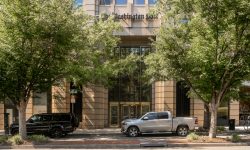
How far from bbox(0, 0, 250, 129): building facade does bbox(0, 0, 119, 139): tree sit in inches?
489

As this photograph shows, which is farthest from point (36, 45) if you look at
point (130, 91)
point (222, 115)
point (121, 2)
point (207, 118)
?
point (222, 115)

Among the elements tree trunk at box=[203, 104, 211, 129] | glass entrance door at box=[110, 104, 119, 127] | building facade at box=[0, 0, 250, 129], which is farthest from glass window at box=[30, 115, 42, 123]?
tree trunk at box=[203, 104, 211, 129]

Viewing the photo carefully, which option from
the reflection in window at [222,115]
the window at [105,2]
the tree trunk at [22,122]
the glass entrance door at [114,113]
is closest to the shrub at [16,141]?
the tree trunk at [22,122]

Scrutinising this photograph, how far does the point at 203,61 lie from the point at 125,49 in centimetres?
1783

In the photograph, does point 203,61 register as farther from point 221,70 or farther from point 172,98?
point 172,98

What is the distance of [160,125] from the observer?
30578 mm

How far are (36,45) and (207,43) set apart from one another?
9211mm

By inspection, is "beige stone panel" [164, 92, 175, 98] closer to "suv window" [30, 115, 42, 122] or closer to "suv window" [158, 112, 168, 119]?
"suv window" [158, 112, 168, 119]

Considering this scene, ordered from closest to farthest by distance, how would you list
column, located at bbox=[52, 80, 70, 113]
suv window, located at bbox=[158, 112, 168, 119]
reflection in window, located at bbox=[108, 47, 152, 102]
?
suv window, located at bbox=[158, 112, 168, 119] → column, located at bbox=[52, 80, 70, 113] → reflection in window, located at bbox=[108, 47, 152, 102]

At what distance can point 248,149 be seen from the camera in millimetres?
22500

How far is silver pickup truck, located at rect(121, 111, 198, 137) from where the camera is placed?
30.5 meters

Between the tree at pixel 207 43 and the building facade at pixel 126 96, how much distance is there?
13.1 m

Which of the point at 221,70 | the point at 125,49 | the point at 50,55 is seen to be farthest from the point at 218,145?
the point at 125,49

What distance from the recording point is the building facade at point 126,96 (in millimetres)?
40344
